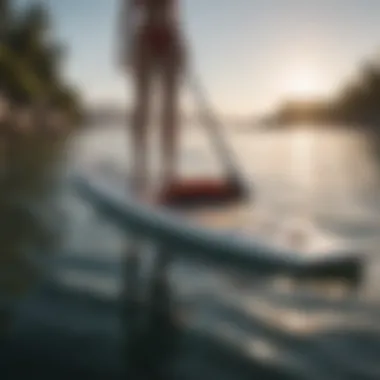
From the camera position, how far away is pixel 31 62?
301cm

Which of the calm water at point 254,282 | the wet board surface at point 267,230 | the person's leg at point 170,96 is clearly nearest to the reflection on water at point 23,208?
the calm water at point 254,282

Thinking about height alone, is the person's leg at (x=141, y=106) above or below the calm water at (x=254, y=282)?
above

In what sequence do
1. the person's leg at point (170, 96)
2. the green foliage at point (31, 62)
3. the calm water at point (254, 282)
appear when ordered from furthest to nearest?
the person's leg at point (170, 96)
the green foliage at point (31, 62)
the calm water at point (254, 282)

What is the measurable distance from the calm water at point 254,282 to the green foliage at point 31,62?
20cm

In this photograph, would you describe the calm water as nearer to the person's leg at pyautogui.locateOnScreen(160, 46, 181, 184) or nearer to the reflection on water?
the reflection on water

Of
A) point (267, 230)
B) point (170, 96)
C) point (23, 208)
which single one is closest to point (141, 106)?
point (170, 96)

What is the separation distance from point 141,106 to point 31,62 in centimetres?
94

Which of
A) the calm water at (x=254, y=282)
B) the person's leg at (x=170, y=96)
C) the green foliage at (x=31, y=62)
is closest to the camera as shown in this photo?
the calm water at (x=254, y=282)

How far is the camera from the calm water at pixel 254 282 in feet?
5.65

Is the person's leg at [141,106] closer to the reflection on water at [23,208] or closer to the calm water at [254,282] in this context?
the calm water at [254,282]

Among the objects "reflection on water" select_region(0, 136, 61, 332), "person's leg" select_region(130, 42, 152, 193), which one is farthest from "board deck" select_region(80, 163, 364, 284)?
"reflection on water" select_region(0, 136, 61, 332)

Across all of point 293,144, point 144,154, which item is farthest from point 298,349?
point 293,144

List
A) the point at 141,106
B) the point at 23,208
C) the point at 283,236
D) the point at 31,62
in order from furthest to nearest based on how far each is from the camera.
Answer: the point at 23,208 < the point at 31,62 < the point at 283,236 < the point at 141,106

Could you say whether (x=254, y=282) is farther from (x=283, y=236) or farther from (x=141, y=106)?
(x=141, y=106)
